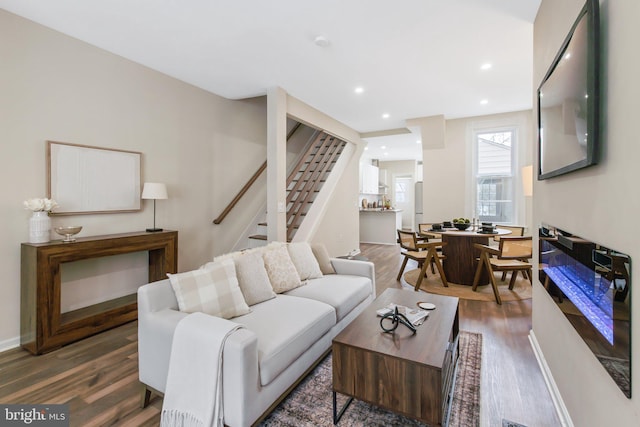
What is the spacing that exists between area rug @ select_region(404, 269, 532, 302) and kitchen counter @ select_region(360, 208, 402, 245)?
3.62 meters

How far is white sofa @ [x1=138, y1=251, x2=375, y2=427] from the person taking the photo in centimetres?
146

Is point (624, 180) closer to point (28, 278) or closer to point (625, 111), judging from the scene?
point (625, 111)

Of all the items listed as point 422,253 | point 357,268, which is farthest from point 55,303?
point 422,253

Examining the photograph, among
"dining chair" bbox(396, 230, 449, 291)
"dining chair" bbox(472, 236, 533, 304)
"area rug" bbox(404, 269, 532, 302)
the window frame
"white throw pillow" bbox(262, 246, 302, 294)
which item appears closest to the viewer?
"white throw pillow" bbox(262, 246, 302, 294)

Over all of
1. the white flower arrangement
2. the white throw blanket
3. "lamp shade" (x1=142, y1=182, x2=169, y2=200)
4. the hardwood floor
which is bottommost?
the hardwood floor

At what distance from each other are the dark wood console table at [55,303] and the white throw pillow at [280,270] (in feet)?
4.90

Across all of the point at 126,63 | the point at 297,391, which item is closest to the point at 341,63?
the point at 126,63

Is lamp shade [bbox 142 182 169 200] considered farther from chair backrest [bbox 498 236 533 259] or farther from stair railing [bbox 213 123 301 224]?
chair backrest [bbox 498 236 533 259]

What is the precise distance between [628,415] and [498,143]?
5255mm

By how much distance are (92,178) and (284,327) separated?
2.61 metres

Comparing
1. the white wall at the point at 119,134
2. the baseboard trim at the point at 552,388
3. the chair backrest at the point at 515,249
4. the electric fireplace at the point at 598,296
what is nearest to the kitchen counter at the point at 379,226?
the white wall at the point at 119,134

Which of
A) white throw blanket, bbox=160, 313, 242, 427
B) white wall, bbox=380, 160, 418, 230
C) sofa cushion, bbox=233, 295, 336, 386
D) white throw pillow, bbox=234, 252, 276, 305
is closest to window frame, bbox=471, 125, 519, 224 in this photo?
sofa cushion, bbox=233, 295, 336, 386

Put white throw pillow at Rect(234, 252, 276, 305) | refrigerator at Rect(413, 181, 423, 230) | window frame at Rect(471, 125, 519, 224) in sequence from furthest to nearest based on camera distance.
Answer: refrigerator at Rect(413, 181, 423, 230) < window frame at Rect(471, 125, 519, 224) < white throw pillow at Rect(234, 252, 276, 305)

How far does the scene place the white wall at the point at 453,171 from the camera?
212 inches
